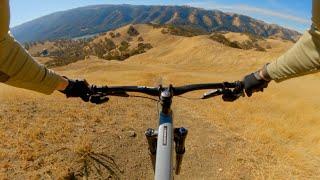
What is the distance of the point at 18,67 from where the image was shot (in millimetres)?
3617

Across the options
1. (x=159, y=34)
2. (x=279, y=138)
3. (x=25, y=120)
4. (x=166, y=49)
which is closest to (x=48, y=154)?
(x=25, y=120)

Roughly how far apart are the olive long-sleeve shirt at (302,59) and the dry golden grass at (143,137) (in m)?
3.37

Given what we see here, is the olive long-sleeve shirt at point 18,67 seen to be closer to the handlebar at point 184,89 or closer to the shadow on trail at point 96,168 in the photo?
the handlebar at point 184,89

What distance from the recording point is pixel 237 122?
68.4 feet

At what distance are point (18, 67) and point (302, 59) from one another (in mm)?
2239

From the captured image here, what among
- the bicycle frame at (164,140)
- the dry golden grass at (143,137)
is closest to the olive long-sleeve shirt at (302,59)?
the bicycle frame at (164,140)

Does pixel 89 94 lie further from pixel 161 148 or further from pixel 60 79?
pixel 161 148

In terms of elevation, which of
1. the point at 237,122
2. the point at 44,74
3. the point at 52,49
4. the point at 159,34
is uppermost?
the point at 52,49

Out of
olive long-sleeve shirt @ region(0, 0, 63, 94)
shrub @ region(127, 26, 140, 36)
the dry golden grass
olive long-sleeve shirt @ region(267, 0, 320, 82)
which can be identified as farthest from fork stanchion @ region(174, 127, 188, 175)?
shrub @ region(127, 26, 140, 36)

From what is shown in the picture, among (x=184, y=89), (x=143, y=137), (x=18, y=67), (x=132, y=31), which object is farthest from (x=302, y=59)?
(x=132, y=31)

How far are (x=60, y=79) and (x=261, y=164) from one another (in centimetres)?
1173

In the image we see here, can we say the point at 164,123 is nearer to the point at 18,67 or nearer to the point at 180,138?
the point at 180,138

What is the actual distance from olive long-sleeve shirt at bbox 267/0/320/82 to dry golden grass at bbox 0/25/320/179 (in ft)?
11.1

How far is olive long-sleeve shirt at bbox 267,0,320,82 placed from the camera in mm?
3460
